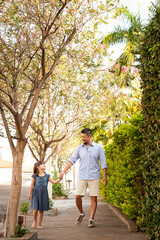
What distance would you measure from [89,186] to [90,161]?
539 millimetres

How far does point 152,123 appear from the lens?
4.48m

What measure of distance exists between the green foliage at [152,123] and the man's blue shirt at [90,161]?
91.8 inches

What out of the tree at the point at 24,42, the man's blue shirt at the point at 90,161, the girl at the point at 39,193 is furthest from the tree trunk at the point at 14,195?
the man's blue shirt at the point at 90,161

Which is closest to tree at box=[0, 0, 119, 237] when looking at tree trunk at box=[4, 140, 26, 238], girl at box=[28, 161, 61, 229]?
tree trunk at box=[4, 140, 26, 238]

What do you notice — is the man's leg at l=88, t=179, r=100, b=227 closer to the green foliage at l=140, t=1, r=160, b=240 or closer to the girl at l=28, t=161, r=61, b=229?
the girl at l=28, t=161, r=61, b=229

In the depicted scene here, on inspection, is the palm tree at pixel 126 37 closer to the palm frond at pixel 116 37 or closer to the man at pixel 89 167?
the palm frond at pixel 116 37

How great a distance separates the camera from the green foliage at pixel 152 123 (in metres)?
4.23

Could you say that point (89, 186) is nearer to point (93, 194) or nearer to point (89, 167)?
point (93, 194)

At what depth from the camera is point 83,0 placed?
6.99 meters

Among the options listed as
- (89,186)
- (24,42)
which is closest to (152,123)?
(89,186)

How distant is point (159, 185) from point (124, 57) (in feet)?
85.0

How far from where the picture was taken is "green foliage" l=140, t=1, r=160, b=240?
423 cm

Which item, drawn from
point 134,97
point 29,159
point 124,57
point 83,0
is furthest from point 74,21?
point 124,57

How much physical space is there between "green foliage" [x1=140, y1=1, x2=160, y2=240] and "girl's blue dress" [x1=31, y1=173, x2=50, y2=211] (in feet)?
9.45
